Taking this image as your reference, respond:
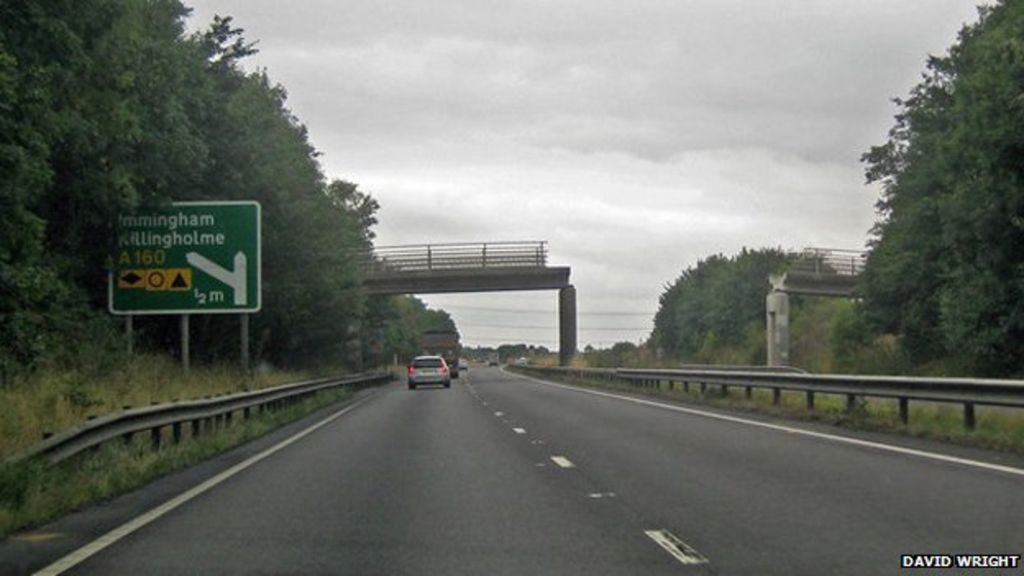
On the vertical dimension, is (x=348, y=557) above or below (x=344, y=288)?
below

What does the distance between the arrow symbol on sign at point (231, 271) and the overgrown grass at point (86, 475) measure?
637 cm

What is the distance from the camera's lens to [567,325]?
261 ft

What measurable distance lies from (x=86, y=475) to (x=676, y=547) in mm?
7548

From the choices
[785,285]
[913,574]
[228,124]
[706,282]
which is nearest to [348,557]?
[913,574]

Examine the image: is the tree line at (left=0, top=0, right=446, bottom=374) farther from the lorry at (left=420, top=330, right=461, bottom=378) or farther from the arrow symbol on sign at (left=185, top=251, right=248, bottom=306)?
the lorry at (left=420, top=330, right=461, bottom=378)

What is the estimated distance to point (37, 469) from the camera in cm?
→ 1237

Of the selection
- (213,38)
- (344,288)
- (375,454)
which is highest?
(213,38)

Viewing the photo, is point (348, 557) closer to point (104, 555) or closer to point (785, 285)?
point (104, 555)

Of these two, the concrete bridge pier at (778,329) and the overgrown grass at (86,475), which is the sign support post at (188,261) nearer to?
the overgrown grass at (86,475)

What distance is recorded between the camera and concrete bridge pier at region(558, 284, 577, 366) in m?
77.2

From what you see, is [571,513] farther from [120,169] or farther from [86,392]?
[120,169]

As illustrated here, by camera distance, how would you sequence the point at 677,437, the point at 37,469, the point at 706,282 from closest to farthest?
1. the point at 37,469
2. the point at 677,437
3. the point at 706,282

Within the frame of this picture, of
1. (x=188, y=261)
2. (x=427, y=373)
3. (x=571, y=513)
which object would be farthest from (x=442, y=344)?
(x=571, y=513)

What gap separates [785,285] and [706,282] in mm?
92923
